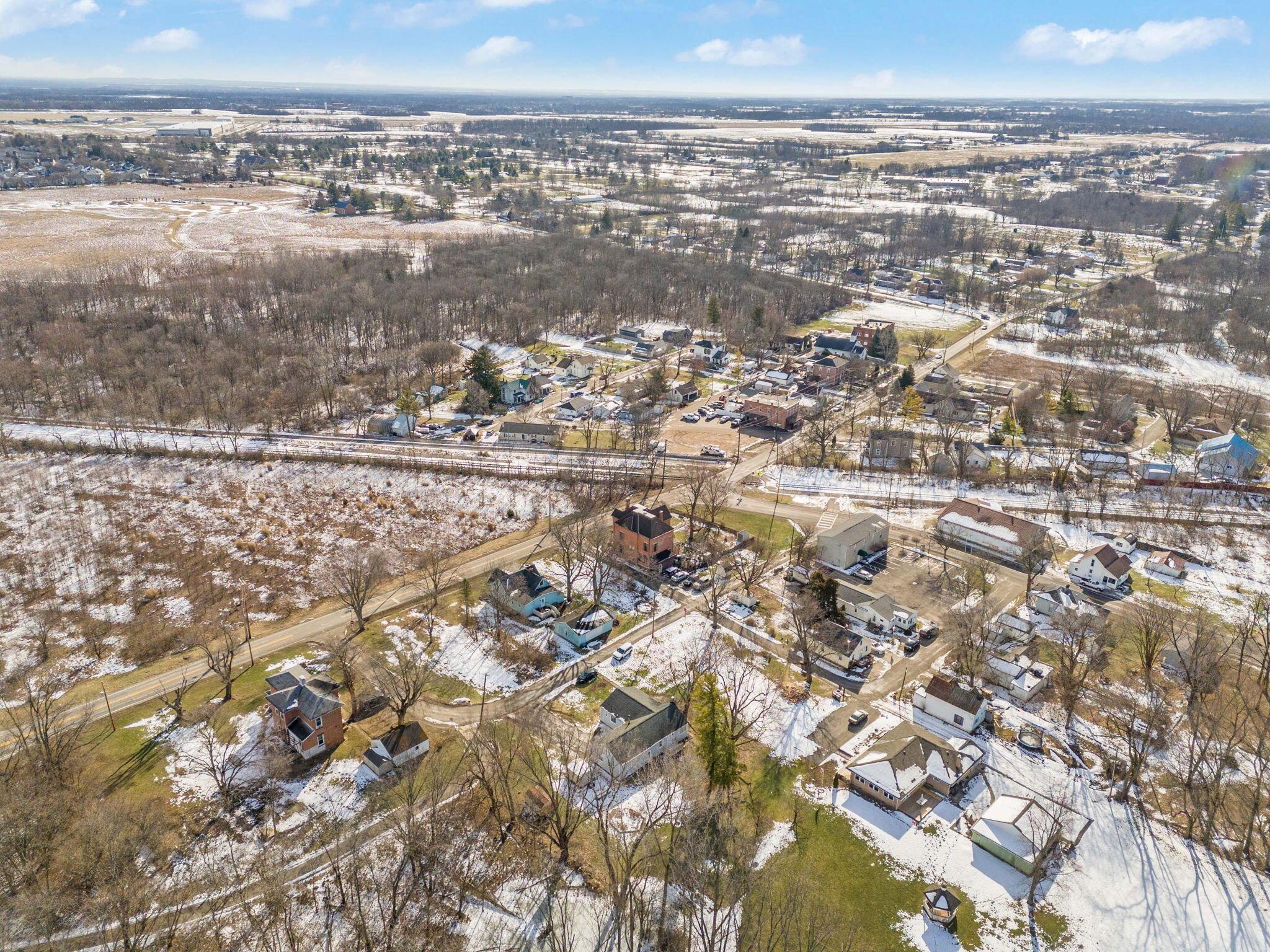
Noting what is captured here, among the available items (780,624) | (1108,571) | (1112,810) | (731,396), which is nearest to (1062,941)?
(1112,810)

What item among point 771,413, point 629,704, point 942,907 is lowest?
point 942,907

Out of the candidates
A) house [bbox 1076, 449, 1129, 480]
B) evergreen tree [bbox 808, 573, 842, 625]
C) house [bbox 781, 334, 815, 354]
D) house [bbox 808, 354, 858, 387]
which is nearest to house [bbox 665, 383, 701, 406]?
house [bbox 808, 354, 858, 387]

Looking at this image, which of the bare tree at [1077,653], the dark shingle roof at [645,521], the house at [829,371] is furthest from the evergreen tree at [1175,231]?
the dark shingle roof at [645,521]

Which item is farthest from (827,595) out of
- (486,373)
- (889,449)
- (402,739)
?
(486,373)

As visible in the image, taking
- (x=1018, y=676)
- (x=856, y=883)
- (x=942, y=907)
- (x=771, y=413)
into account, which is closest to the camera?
(x=942, y=907)

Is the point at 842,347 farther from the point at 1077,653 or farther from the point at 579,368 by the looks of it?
the point at 1077,653

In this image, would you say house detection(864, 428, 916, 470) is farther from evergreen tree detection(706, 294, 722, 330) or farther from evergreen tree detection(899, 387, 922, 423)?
evergreen tree detection(706, 294, 722, 330)
